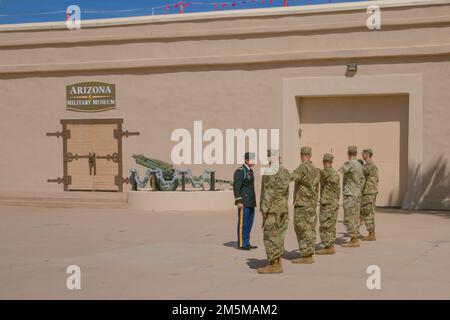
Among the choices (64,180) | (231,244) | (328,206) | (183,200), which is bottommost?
(231,244)

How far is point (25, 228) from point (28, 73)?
30.2 ft

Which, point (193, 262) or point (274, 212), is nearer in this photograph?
point (274, 212)

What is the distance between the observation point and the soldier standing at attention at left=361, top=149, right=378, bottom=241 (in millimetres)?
13656

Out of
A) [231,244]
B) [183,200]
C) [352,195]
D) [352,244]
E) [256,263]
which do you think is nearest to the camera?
[256,263]

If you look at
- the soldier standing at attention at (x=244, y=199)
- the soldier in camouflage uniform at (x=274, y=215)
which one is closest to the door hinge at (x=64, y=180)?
the soldier standing at attention at (x=244, y=199)

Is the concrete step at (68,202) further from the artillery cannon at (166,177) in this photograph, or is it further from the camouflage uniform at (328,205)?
the camouflage uniform at (328,205)

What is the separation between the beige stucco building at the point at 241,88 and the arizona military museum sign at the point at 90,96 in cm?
17

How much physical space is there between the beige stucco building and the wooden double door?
0.04m

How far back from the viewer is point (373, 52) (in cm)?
1988

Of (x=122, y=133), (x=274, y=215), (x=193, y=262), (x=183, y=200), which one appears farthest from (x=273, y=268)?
(x=122, y=133)

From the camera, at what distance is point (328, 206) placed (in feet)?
39.8

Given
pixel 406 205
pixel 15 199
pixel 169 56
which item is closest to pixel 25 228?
pixel 15 199

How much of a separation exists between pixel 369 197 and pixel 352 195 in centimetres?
85

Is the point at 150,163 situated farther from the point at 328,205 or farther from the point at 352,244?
the point at 328,205
